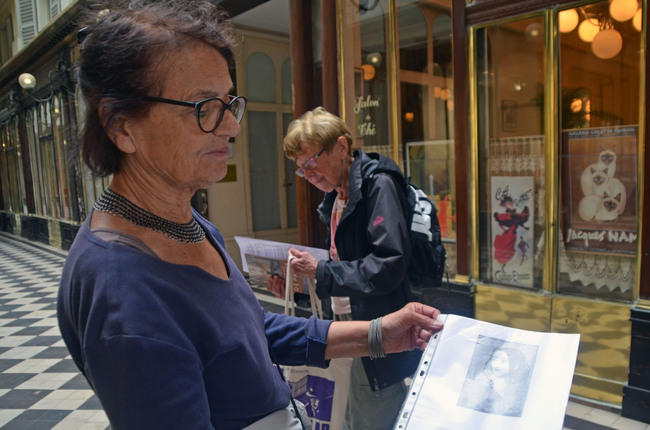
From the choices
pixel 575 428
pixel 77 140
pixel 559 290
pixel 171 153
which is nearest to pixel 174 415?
pixel 171 153

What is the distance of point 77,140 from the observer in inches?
43.9

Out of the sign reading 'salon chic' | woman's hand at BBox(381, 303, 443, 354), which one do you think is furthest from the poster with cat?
woman's hand at BBox(381, 303, 443, 354)

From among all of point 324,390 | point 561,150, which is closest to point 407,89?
point 561,150

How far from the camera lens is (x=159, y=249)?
3.31 ft

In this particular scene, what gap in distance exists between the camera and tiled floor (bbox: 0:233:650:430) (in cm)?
341

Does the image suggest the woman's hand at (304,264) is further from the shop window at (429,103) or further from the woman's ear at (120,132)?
the shop window at (429,103)

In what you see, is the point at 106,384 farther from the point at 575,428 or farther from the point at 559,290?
the point at 559,290

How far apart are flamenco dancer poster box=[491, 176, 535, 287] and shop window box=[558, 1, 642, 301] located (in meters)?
0.26

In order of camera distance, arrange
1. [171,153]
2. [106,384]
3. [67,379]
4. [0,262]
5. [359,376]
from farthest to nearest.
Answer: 1. [0,262]
2. [67,379]
3. [359,376]
4. [171,153]
5. [106,384]

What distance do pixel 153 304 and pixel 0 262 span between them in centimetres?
1327

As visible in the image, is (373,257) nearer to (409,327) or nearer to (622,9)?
(409,327)

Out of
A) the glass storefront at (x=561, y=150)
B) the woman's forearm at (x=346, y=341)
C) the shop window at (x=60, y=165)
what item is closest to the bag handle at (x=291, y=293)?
the woman's forearm at (x=346, y=341)

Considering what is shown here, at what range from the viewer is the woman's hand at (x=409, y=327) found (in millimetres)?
1426

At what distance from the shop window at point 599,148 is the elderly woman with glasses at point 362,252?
81.7 inches
